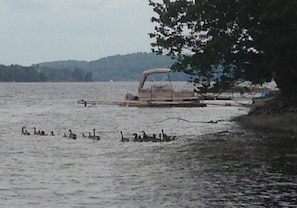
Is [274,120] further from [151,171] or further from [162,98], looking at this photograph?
[162,98]

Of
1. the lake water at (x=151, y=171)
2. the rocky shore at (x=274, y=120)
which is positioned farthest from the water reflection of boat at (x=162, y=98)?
the lake water at (x=151, y=171)

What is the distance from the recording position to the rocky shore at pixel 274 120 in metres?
Result: 39.2

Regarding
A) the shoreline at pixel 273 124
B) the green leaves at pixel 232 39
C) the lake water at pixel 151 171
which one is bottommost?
the lake water at pixel 151 171

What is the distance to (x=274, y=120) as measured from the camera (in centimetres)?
4300

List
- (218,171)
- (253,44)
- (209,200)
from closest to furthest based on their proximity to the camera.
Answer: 1. (209,200)
2. (218,171)
3. (253,44)

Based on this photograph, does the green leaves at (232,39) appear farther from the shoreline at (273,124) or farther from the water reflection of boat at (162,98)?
the water reflection of boat at (162,98)


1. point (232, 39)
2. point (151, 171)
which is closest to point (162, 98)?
point (232, 39)

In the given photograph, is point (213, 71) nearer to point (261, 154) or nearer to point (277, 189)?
point (261, 154)

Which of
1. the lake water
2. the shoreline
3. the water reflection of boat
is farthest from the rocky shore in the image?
the water reflection of boat

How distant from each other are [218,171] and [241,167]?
1.19 metres

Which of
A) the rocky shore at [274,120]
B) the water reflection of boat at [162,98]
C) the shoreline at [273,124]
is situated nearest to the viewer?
the shoreline at [273,124]

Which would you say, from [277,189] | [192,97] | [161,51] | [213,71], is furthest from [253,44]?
[192,97]

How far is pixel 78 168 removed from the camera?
2727cm

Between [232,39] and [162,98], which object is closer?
[232,39]
